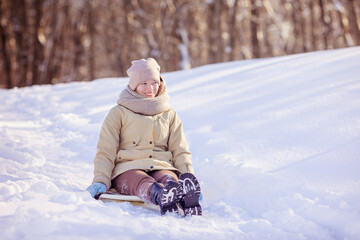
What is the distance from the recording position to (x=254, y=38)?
15.4 m

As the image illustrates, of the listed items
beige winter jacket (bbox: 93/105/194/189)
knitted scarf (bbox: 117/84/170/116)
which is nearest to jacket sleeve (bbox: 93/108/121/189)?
beige winter jacket (bbox: 93/105/194/189)

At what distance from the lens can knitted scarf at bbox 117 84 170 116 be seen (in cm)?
314

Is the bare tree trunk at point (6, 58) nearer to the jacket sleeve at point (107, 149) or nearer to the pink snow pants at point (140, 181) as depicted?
the jacket sleeve at point (107, 149)

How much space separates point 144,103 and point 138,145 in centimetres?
31

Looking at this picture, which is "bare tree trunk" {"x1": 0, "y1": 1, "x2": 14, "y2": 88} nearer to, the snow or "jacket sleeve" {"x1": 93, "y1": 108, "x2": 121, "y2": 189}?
the snow

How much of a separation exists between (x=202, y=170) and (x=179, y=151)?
0.46m

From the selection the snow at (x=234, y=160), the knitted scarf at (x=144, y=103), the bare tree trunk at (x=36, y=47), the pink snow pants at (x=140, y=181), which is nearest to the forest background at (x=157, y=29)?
the bare tree trunk at (x=36, y=47)

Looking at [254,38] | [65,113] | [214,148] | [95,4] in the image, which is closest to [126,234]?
[214,148]

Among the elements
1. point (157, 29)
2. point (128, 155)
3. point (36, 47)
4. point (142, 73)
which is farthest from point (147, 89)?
point (36, 47)

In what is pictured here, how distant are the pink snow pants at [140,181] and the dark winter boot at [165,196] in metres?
0.06

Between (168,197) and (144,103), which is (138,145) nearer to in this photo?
(144,103)

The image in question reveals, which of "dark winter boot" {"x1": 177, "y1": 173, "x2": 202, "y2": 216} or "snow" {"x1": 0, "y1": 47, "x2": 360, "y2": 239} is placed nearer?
"snow" {"x1": 0, "y1": 47, "x2": 360, "y2": 239}

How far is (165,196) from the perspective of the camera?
2.60 meters

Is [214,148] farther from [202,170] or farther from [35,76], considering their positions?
[35,76]
